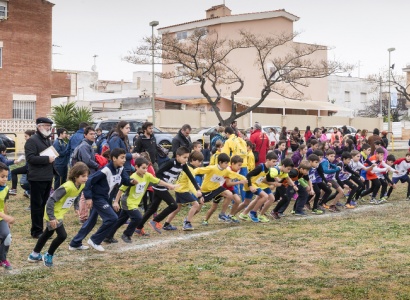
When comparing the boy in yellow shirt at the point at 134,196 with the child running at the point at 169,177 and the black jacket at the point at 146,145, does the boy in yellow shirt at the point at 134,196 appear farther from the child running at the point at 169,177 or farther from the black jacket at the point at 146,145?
the black jacket at the point at 146,145

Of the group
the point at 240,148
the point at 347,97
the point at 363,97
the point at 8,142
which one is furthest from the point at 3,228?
the point at 363,97

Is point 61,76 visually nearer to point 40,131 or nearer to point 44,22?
point 44,22

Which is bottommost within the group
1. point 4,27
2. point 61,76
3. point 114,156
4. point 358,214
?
point 358,214

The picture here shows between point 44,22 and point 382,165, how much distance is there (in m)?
26.0

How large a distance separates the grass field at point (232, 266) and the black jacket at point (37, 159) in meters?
1.07

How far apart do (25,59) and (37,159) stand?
28.2 metres

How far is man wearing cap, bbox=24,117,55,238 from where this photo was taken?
10.6 metres

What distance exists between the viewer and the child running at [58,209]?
8766 mm

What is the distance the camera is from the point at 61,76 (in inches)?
1544

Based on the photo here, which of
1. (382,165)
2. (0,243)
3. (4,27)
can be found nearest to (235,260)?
(0,243)

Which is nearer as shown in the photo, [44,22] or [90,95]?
[44,22]

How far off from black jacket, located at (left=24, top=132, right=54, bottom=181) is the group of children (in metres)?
0.76

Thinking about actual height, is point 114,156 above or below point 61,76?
below

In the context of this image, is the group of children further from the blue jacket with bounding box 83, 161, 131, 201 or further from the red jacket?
the red jacket
